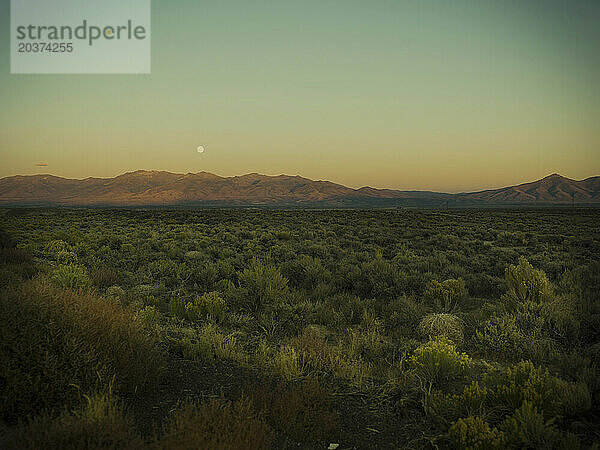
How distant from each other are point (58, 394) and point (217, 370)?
1.99 m

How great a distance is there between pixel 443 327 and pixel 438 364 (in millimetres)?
1963

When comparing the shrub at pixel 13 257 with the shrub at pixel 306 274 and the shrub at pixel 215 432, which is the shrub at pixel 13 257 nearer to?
the shrub at pixel 306 274

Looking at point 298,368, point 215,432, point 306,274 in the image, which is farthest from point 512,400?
point 306,274

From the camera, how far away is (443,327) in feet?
22.0

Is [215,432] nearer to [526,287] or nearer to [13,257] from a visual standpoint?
[526,287]

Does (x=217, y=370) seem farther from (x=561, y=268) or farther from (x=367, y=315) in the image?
(x=561, y=268)

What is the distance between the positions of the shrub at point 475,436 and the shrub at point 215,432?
1.66 meters

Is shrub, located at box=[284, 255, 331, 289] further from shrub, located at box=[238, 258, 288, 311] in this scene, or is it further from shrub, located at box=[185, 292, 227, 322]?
shrub, located at box=[185, 292, 227, 322]

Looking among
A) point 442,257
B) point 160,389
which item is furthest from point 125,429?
point 442,257

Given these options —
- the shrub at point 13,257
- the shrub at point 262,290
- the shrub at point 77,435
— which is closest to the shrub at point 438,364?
the shrub at point 77,435

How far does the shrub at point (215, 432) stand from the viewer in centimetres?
286

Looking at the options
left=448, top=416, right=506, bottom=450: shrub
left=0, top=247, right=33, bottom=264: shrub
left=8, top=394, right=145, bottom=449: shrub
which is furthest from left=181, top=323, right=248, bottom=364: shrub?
left=0, top=247, right=33, bottom=264: shrub

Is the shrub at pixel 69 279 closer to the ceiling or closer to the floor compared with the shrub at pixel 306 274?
closer to the ceiling

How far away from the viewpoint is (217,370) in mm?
5211
